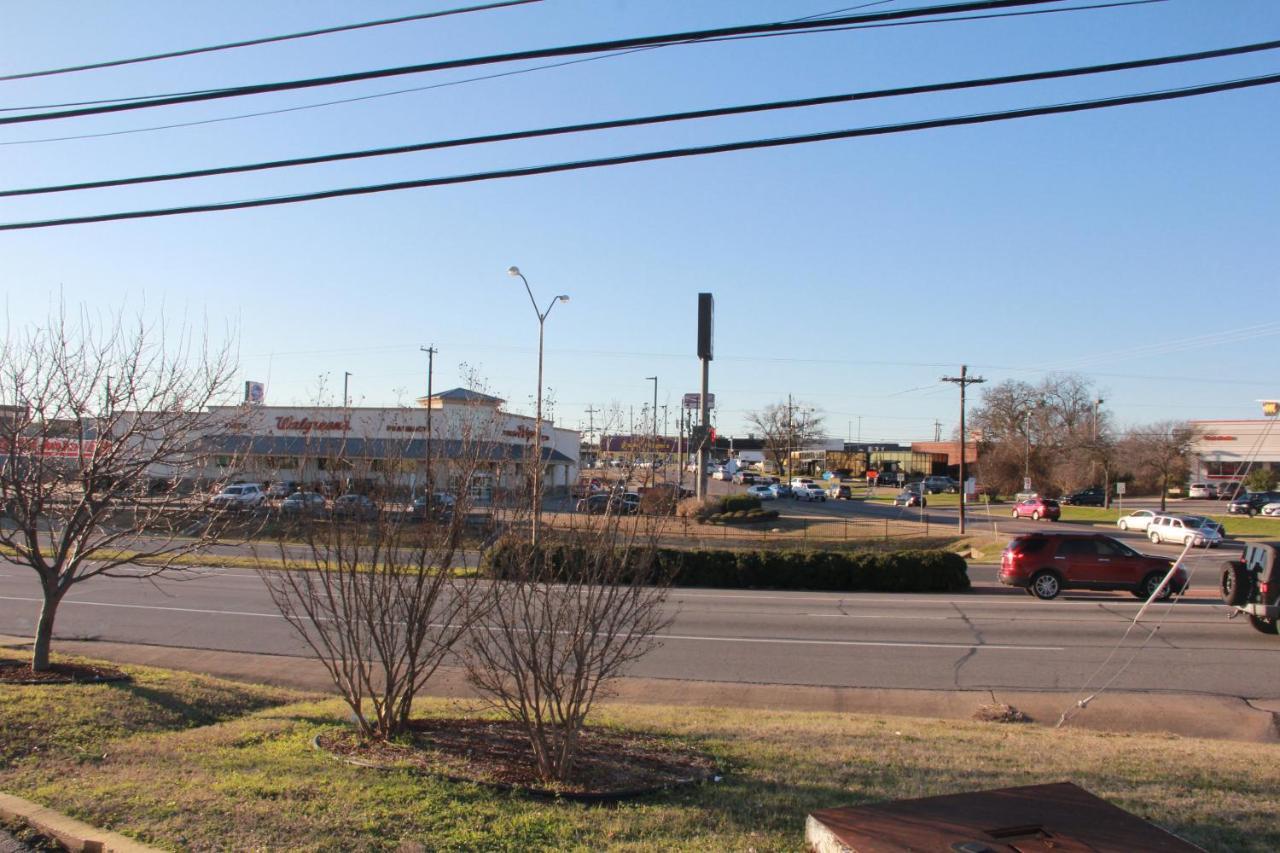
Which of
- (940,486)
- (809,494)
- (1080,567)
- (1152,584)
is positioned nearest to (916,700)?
(1080,567)

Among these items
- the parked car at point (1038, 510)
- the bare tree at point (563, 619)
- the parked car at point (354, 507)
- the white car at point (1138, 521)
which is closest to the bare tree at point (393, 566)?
the parked car at point (354, 507)

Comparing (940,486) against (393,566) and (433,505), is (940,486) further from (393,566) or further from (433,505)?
(393,566)

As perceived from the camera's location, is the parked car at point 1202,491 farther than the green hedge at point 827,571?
Yes

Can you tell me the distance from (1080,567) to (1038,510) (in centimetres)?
3633

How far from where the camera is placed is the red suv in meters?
21.8

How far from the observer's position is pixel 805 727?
9047 mm

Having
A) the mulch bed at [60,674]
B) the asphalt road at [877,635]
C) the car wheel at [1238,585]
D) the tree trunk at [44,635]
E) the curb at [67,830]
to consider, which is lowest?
the asphalt road at [877,635]

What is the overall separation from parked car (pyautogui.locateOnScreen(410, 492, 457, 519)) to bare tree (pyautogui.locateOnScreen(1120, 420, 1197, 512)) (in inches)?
2177

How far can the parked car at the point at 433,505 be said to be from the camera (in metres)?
7.85

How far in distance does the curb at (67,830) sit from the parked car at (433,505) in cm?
304

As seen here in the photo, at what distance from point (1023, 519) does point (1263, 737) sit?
162ft

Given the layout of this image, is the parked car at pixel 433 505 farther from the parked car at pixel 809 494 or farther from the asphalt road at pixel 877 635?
the parked car at pixel 809 494

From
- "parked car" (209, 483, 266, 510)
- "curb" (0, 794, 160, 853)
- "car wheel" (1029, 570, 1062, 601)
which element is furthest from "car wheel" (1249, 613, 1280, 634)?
"curb" (0, 794, 160, 853)

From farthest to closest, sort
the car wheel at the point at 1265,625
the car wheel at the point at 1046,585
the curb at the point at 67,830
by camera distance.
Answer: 1. the car wheel at the point at 1046,585
2. the car wheel at the point at 1265,625
3. the curb at the point at 67,830
